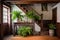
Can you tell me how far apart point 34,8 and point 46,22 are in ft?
5.74

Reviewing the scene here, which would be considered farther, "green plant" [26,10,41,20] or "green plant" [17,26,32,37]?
"green plant" [26,10,41,20]

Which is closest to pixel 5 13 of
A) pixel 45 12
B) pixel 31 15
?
pixel 31 15

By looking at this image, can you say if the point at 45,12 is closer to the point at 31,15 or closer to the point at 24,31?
the point at 31,15

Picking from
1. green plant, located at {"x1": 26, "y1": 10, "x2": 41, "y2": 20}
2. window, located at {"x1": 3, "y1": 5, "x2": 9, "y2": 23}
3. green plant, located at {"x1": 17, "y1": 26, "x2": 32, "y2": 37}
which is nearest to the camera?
green plant, located at {"x1": 17, "y1": 26, "x2": 32, "y2": 37}

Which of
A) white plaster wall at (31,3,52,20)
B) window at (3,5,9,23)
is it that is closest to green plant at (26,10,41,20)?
white plaster wall at (31,3,52,20)

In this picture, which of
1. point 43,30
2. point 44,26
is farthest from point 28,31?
point 44,26

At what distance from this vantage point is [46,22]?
388 inches

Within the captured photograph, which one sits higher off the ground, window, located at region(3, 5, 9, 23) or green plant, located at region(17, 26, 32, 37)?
window, located at region(3, 5, 9, 23)

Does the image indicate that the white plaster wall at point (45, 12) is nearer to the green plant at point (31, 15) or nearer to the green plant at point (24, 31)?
the green plant at point (31, 15)

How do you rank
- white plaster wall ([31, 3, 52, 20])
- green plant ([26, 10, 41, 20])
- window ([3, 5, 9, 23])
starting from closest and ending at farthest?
window ([3, 5, 9, 23]), green plant ([26, 10, 41, 20]), white plaster wall ([31, 3, 52, 20])

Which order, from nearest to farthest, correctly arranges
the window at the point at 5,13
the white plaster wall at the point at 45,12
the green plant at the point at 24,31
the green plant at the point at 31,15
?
the green plant at the point at 24,31 < the window at the point at 5,13 < the green plant at the point at 31,15 < the white plaster wall at the point at 45,12

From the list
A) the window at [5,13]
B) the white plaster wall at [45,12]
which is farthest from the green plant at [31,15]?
the window at [5,13]

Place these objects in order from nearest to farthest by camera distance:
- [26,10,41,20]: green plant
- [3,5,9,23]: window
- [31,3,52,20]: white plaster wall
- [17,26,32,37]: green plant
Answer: [17,26,32,37]: green plant → [3,5,9,23]: window → [26,10,41,20]: green plant → [31,3,52,20]: white plaster wall

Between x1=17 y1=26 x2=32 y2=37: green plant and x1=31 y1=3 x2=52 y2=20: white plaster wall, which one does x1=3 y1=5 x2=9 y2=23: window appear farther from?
x1=31 y1=3 x2=52 y2=20: white plaster wall
